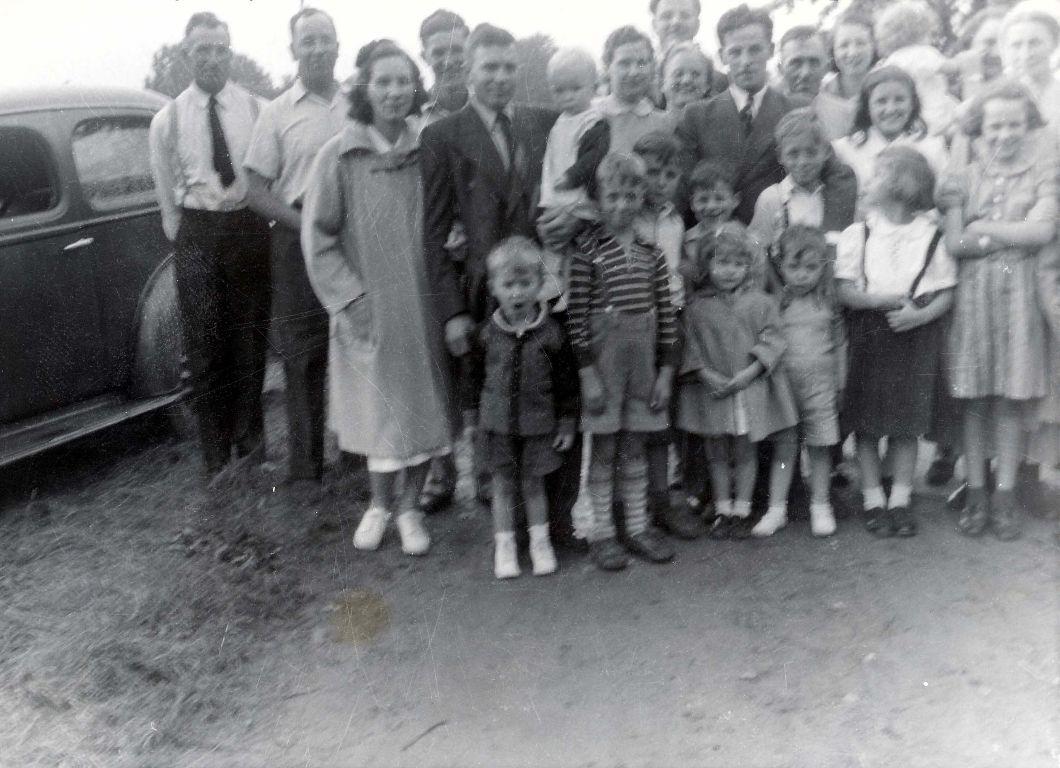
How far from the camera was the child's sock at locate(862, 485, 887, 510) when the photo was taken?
12.9ft

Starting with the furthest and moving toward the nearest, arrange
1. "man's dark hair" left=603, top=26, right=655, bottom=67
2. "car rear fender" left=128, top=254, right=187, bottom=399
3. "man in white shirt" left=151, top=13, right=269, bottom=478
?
"car rear fender" left=128, top=254, right=187, bottom=399 < "man in white shirt" left=151, top=13, right=269, bottom=478 < "man's dark hair" left=603, top=26, right=655, bottom=67

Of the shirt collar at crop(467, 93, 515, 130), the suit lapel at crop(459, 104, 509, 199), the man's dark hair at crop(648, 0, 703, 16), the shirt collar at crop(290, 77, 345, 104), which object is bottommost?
the suit lapel at crop(459, 104, 509, 199)

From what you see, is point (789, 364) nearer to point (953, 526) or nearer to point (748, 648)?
point (953, 526)

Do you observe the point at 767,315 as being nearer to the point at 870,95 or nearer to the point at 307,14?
the point at 870,95

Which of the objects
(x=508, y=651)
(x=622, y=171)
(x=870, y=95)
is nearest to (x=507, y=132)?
(x=622, y=171)

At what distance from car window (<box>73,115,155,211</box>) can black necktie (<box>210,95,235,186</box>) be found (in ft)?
2.77

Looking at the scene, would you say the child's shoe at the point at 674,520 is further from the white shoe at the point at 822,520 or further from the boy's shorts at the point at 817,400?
the boy's shorts at the point at 817,400

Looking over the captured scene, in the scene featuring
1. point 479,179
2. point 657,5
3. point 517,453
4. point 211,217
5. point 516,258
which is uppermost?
point 657,5

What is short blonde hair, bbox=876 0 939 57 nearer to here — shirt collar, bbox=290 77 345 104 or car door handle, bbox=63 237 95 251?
shirt collar, bbox=290 77 345 104

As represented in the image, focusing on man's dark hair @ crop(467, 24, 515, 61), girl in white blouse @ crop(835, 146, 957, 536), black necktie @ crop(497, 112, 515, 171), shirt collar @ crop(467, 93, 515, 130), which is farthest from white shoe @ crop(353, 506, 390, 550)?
girl in white blouse @ crop(835, 146, 957, 536)

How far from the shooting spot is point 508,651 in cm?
315

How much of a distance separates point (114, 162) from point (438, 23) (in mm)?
2057

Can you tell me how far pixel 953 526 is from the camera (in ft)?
12.7

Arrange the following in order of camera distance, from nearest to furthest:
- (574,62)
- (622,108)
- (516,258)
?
(516,258) → (574,62) → (622,108)
